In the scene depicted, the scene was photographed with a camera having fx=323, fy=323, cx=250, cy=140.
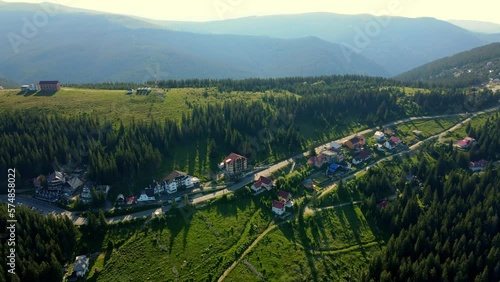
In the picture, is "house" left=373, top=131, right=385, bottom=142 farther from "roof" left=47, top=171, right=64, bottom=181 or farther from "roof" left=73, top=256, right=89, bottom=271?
"roof" left=47, top=171, right=64, bottom=181

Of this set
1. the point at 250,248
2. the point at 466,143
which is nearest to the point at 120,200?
the point at 250,248

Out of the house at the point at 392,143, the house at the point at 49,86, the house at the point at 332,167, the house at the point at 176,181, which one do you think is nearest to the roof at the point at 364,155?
the house at the point at 392,143

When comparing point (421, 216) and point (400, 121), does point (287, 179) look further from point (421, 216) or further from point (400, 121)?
point (400, 121)

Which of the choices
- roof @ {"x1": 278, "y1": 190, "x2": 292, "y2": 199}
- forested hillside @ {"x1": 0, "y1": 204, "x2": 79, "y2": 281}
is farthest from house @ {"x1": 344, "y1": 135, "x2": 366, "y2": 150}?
forested hillside @ {"x1": 0, "y1": 204, "x2": 79, "y2": 281}

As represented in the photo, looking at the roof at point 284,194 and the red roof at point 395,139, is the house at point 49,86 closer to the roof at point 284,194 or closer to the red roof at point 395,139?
the roof at point 284,194

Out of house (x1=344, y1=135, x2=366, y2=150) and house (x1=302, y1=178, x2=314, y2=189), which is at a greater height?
house (x1=344, y1=135, x2=366, y2=150)

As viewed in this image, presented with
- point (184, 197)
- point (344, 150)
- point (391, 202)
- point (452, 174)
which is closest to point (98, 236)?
point (184, 197)
